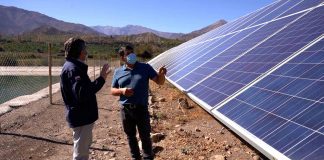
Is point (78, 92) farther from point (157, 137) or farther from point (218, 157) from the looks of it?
point (157, 137)

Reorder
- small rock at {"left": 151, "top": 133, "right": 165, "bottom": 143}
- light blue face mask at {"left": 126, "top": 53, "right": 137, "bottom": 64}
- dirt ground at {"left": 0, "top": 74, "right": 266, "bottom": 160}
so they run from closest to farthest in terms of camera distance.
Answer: light blue face mask at {"left": 126, "top": 53, "right": 137, "bottom": 64}
dirt ground at {"left": 0, "top": 74, "right": 266, "bottom": 160}
small rock at {"left": 151, "top": 133, "right": 165, "bottom": 143}

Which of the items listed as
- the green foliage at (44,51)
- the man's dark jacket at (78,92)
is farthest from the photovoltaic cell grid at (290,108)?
the green foliage at (44,51)

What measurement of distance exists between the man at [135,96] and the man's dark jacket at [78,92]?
39.5 inches

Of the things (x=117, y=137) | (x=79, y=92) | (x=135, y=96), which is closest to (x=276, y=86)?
(x=135, y=96)

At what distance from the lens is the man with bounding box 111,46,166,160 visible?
7.02m

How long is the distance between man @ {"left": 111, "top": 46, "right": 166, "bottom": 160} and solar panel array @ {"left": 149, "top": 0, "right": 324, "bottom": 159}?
1.37 metres

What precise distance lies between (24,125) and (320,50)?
8253 mm

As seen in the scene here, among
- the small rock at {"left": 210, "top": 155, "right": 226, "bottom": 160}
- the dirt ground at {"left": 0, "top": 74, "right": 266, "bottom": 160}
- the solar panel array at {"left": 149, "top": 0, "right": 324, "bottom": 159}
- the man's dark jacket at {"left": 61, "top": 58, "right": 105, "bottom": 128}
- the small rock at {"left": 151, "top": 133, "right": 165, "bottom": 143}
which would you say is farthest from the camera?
the small rock at {"left": 151, "top": 133, "right": 165, "bottom": 143}

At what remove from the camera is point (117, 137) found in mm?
10344

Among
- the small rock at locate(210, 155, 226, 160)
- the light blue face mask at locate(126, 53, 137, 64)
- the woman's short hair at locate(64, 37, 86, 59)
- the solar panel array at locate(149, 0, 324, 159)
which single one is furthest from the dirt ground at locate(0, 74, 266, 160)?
the woman's short hair at locate(64, 37, 86, 59)

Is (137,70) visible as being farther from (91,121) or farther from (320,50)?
(320,50)

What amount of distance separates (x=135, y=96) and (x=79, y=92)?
58.1 inches

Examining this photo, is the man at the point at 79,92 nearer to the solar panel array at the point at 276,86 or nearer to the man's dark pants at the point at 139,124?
the man's dark pants at the point at 139,124

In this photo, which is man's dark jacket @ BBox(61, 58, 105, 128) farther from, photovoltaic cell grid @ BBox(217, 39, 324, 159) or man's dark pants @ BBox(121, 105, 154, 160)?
photovoltaic cell grid @ BBox(217, 39, 324, 159)
